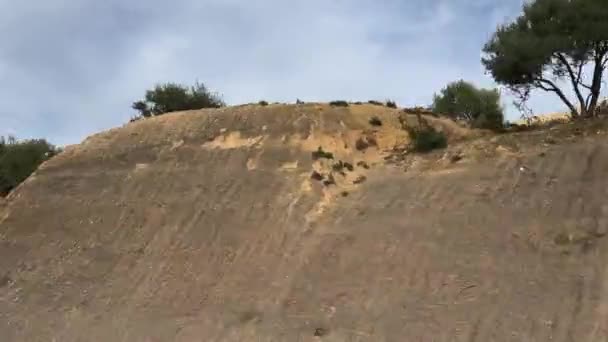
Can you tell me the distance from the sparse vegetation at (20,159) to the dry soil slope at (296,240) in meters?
11.4

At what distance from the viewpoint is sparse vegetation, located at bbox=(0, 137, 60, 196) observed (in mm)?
35500

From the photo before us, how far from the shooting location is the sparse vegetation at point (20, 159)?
35500 mm

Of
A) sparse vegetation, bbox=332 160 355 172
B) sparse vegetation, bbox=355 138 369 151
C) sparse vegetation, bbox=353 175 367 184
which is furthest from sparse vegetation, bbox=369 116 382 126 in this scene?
sparse vegetation, bbox=353 175 367 184

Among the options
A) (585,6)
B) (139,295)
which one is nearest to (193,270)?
(139,295)

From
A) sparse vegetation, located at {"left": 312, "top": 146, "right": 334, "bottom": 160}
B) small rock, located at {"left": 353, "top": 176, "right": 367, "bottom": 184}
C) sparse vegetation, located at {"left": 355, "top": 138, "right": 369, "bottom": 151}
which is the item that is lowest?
small rock, located at {"left": 353, "top": 176, "right": 367, "bottom": 184}

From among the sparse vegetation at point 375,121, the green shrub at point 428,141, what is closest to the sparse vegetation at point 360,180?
the green shrub at point 428,141

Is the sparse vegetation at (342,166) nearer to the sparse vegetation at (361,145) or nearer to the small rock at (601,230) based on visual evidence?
the sparse vegetation at (361,145)

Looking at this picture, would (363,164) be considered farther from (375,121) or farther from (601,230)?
(601,230)

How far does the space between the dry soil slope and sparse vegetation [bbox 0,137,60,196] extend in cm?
1140

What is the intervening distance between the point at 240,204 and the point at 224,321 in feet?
14.5

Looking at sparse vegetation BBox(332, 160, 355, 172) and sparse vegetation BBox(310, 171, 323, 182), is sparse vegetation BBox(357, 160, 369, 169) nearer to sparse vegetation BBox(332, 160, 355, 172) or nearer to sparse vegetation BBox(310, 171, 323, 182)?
sparse vegetation BBox(332, 160, 355, 172)

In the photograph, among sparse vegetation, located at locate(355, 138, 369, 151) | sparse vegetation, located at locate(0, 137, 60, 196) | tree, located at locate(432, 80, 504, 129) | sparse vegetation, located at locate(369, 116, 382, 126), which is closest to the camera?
sparse vegetation, located at locate(355, 138, 369, 151)

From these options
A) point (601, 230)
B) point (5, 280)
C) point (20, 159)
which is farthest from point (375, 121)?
point (20, 159)

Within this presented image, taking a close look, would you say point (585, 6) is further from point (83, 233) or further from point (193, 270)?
point (83, 233)
